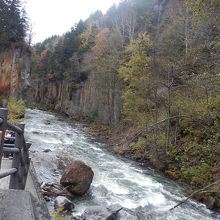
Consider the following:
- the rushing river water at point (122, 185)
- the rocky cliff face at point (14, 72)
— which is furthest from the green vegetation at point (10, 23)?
the rushing river water at point (122, 185)

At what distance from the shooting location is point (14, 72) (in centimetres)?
4631

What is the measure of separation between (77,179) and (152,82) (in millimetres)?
8979

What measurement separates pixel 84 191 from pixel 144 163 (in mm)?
9438

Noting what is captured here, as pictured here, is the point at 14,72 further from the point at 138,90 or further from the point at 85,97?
the point at 138,90

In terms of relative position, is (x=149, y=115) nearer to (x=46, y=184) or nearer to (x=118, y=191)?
(x=118, y=191)

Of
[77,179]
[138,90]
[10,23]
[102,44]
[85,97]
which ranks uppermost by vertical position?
[10,23]

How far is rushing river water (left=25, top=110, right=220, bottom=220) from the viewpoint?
13.4m

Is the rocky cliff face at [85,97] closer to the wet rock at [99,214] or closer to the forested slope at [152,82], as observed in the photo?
the forested slope at [152,82]

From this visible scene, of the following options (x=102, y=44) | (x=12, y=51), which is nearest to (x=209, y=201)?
(x=12, y=51)

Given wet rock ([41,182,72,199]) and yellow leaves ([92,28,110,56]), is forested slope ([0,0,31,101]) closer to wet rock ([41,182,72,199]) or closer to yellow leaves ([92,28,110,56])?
yellow leaves ([92,28,110,56])

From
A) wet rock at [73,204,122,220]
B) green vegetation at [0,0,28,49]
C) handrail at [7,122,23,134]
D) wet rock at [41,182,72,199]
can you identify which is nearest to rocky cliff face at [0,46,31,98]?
green vegetation at [0,0,28,49]

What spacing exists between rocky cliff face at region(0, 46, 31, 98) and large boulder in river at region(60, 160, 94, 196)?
29.8m

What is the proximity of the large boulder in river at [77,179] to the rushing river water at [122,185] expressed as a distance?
1.30 ft

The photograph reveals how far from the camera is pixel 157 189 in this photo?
54.3 feet
